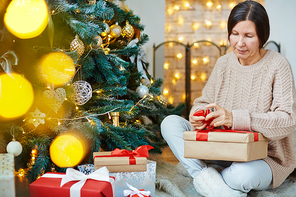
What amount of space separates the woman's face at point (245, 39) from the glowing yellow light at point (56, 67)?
65 cm

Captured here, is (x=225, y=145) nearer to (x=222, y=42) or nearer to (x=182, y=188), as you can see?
(x=182, y=188)

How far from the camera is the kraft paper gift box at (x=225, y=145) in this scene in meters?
0.82

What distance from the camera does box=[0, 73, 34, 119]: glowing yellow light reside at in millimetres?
858

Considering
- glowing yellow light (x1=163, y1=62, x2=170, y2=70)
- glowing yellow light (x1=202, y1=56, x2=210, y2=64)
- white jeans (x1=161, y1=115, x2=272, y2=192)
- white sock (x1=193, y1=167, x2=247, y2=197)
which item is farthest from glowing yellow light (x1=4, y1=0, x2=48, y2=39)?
glowing yellow light (x1=202, y1=56, x2=210, y2=64)

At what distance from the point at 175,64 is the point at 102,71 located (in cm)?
168

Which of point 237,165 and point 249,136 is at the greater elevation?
point 249,136

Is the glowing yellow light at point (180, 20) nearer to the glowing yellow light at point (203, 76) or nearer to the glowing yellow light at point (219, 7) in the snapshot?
the glowing yellow light at point (219, 7)

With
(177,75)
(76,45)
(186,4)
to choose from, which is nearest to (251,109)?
(76,45)

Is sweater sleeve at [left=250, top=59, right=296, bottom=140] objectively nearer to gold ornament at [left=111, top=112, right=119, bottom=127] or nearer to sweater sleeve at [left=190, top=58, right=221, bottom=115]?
sweater sleeve at [left=190, top=58, right=221, bottom=115]

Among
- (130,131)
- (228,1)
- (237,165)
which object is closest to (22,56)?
(130,131)

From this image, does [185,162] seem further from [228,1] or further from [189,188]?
[228,1]

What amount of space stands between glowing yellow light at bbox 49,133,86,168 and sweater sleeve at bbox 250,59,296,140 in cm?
69

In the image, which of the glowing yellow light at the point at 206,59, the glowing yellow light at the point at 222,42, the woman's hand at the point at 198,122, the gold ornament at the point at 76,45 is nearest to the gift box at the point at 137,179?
the woman's hand at the point at 198,122

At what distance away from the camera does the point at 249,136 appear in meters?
0.81
